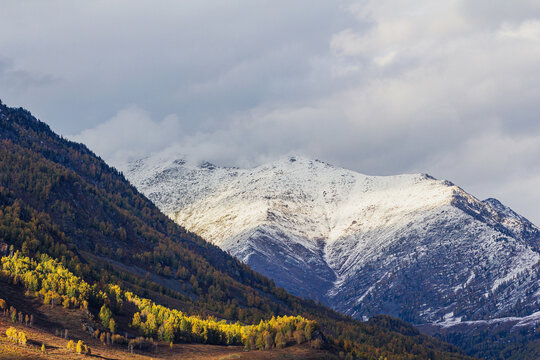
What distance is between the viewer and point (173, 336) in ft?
653

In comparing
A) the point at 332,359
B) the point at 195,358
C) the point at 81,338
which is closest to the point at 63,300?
the point at 81,338

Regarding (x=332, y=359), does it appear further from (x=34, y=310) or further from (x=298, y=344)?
(x=34, y=310)

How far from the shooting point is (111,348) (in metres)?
170

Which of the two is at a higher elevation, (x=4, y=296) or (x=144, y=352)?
(x=4, y=296)

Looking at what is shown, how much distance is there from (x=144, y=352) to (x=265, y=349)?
35861mm

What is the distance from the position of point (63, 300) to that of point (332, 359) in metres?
73.7

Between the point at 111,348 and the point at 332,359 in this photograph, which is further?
the point at 332,359

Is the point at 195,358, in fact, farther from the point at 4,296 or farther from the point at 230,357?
the point at 4,296

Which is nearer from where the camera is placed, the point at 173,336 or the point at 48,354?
the point at 48,354

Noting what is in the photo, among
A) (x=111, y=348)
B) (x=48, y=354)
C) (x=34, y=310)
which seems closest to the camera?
(x=48, y=354)

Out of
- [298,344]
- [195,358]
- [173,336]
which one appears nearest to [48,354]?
[195,358]

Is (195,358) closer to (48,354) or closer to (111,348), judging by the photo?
(111,348)

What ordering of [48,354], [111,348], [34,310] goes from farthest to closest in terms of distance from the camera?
[34,310] → [111,348] → [48,354]

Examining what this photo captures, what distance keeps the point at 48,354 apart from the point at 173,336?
55984mm
